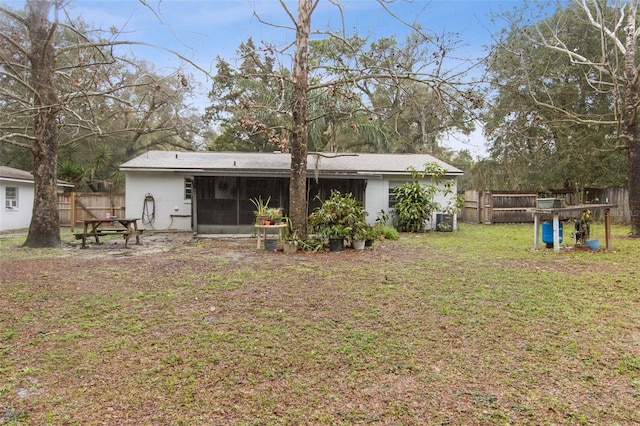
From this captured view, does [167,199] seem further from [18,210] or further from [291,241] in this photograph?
[291,241]

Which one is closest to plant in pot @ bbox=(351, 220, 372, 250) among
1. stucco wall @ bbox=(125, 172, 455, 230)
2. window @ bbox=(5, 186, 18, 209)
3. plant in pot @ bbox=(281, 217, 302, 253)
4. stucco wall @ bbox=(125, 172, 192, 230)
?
plant in pot @ bbox=(281, 217, 302, 253)

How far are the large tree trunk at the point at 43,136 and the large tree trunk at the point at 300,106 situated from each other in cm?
541

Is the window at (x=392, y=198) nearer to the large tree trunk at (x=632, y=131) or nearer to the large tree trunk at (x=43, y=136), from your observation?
the large tree trunk at (x=632, y=131)

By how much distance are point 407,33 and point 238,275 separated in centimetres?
619

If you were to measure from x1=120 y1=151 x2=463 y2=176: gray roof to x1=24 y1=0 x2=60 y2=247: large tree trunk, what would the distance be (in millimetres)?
3641

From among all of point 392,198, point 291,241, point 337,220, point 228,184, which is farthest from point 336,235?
point 392,198

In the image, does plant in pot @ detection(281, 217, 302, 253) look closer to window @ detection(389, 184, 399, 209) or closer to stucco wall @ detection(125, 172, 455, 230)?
stucco wall @ detection(125, 172, 455, 230)

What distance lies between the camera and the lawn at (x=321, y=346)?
97.3 inches

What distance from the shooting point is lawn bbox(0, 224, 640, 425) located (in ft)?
8.11

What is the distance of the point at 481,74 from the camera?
7.26m

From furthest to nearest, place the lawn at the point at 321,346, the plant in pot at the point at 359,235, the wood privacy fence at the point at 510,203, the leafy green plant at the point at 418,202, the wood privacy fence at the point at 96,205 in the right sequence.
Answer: the wood privacy fence at the point at 510,203
the wood privacy fence at the point at 96,205
the leafy green plant at the point at 418,202
the plant in pot at the point at 359,235
the lawn at the point at 321,346

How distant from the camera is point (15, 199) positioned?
1511 centimetres

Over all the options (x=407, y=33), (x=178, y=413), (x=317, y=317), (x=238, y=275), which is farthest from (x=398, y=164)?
(x=178, y=413)

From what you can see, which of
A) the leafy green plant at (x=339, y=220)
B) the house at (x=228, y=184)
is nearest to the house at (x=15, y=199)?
the house at (x=228, y=184)
